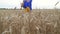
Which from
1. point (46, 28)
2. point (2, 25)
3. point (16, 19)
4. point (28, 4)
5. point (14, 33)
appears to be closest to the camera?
point (14, 33)

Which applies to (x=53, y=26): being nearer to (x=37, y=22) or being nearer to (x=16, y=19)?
(x=37, y=22)

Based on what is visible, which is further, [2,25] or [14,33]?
[2,25]

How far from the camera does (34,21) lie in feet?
5.24

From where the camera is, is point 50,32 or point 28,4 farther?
point 28,4

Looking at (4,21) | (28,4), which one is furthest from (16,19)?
(28,4)

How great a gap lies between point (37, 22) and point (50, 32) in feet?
0.76

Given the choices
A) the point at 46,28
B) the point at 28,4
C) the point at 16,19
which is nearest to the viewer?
the point at 46,28

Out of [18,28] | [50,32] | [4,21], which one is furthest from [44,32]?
[4,21]

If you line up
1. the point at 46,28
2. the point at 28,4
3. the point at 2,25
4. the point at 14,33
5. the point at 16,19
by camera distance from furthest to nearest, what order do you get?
1. the point at 28,4
2. the point at 16,19
3. the point at 2,25
4. the point at 46,28
5. the point at 14,33

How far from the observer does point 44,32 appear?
136 cm

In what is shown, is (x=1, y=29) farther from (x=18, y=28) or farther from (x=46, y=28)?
(x=46, y=28)

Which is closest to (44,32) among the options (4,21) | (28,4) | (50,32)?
(50,32)

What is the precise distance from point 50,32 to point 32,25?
18 centimetres

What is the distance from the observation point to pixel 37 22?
1.58 m
